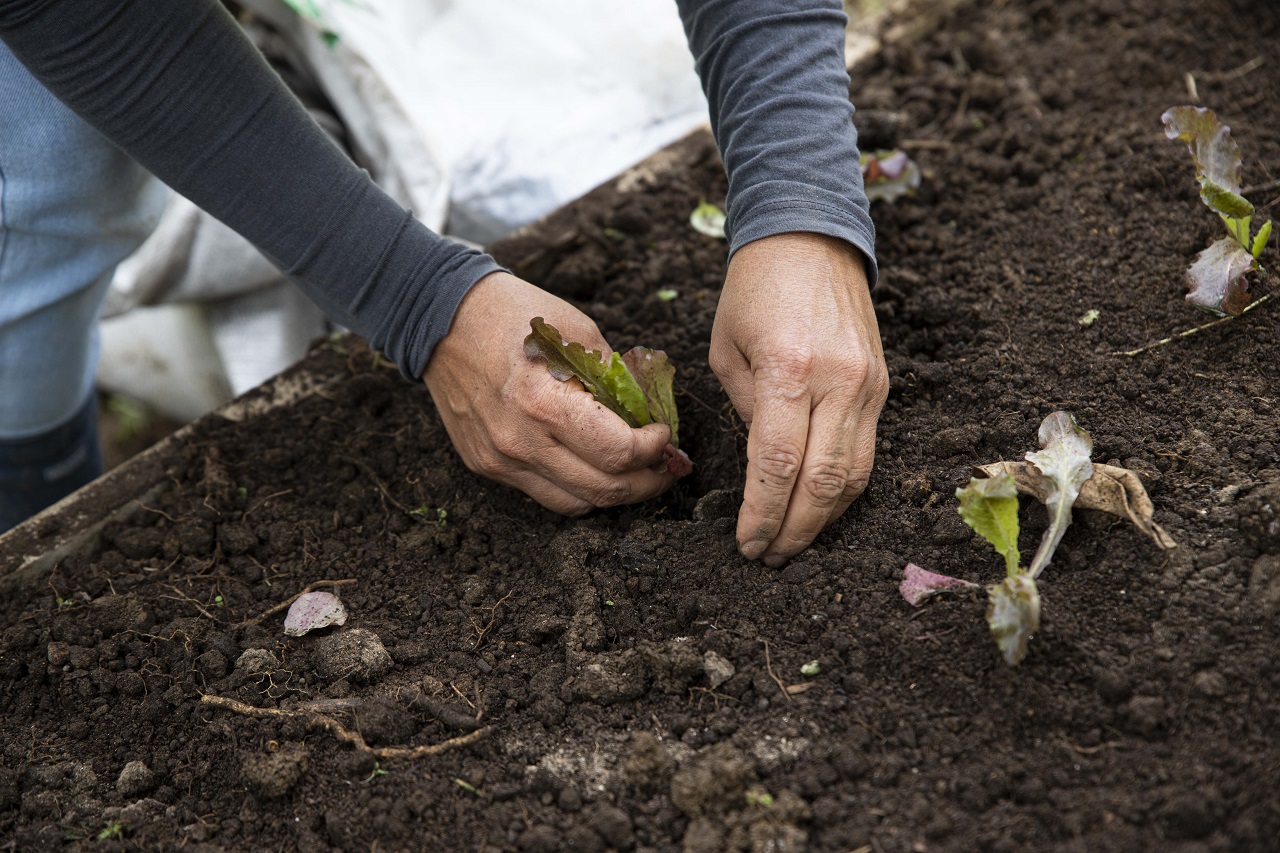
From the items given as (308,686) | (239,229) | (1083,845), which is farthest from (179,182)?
(1083,845)

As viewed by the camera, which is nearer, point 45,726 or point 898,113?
point 45,726

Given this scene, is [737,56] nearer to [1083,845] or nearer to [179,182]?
[179,182]

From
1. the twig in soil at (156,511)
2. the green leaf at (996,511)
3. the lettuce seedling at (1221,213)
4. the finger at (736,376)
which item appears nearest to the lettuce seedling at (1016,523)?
the green leaf at (996,511)

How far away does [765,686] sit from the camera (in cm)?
137

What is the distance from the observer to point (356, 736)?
1418 millimetres

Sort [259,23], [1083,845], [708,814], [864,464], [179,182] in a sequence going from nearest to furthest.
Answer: [1083,845], [708,814], [864,464], [179,182], [259,23]

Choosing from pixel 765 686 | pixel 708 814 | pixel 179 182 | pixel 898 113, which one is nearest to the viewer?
pixel 708 814

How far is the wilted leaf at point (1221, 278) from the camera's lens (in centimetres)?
165

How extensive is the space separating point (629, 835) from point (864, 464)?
2.08 ft

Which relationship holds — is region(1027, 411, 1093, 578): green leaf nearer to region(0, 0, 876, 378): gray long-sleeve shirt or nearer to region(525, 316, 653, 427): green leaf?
region(0, 0, 876, 378): gray long-sleeve shirt

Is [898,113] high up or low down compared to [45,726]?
down

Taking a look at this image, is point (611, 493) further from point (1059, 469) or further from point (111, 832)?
point (111, 832)

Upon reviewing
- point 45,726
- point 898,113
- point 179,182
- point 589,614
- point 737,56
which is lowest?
point 898,113

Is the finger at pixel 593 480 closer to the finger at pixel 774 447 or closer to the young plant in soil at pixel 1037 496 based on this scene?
the finger at pixel 774 447
